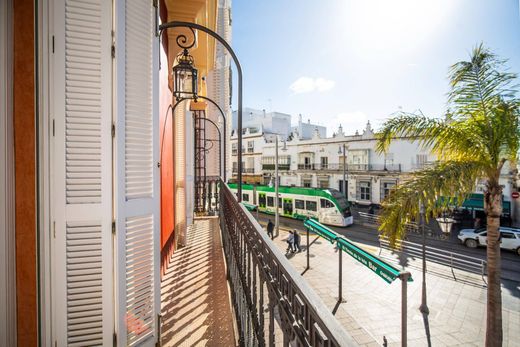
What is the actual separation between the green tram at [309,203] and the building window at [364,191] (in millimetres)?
8891

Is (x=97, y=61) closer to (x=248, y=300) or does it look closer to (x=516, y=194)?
(x=248, y=300)

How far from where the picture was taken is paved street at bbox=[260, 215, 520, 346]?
6816mm

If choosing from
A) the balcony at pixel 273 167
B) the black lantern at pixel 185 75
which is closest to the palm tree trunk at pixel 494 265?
the black lantern at pixel 185 75

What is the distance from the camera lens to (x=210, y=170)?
1969 centimetres

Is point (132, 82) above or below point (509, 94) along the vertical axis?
below

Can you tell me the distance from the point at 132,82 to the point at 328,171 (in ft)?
96.4

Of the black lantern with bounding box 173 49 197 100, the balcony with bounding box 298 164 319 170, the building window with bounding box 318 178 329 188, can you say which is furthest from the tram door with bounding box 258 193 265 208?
the black lantern with bounding box 173 49 197 100

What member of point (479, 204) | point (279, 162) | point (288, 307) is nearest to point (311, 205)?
point (479, 204)

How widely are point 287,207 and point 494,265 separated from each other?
1648 cm

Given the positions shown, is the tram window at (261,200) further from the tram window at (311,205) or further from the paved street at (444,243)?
the tram window at (311,205)

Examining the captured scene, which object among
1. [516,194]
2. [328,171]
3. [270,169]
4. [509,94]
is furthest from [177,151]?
[270,169]

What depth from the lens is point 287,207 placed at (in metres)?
21.3

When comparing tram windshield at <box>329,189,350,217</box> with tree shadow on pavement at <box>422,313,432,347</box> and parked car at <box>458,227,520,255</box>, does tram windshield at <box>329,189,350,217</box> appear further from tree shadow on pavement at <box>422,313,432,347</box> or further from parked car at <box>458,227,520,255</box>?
tree shadow on pavement at <box>422,313,432,347</box>

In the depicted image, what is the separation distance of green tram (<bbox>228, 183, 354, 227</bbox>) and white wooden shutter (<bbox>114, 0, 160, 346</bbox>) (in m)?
16.9
